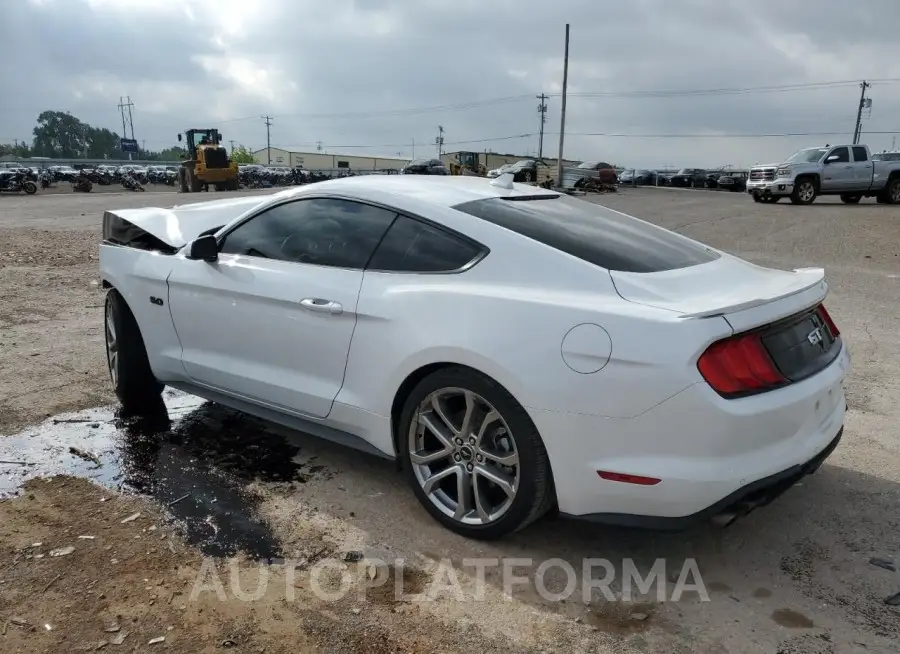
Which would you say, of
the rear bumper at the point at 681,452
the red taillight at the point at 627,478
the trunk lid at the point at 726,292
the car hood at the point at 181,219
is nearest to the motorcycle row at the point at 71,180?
the car hood at the point at 181,219

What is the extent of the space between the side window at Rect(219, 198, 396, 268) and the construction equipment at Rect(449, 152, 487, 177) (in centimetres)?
4205

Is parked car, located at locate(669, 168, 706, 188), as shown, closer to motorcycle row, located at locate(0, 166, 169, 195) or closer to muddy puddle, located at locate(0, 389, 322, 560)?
motorcycle row, located at locate(0, 166, 169, 195)

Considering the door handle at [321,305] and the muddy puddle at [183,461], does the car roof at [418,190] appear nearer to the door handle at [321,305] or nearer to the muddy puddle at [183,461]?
the door handle at [321,305]

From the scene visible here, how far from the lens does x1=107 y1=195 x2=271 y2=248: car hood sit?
15.1 ft

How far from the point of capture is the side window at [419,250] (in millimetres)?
3160

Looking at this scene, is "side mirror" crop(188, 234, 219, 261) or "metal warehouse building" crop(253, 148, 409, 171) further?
"metal warehouse building" crop(253, 148, 409, 171)

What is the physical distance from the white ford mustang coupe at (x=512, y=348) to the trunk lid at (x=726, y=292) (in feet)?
0.04

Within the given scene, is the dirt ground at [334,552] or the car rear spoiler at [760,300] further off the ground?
the car rear spoiler at [760,300]

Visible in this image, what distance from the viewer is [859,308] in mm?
7750

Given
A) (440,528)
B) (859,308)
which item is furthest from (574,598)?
(859,308)

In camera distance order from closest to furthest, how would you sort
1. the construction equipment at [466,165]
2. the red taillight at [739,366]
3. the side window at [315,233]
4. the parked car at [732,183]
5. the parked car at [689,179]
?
the red taillight at [739,366] < the side window at [315,233] < the construction equipment at [466,165] < the parked car at [732,183] < the parked car at [689,179]

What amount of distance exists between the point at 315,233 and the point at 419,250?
2.27 feet

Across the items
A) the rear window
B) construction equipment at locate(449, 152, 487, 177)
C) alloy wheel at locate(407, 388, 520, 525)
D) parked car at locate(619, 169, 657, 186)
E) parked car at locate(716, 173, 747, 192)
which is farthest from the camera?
parked car at locate(619, 169, 657, 186)

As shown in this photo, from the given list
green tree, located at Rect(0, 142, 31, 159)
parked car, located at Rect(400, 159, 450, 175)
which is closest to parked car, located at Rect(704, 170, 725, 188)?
parked car, located at Rect(400, 159, 450, 175)
